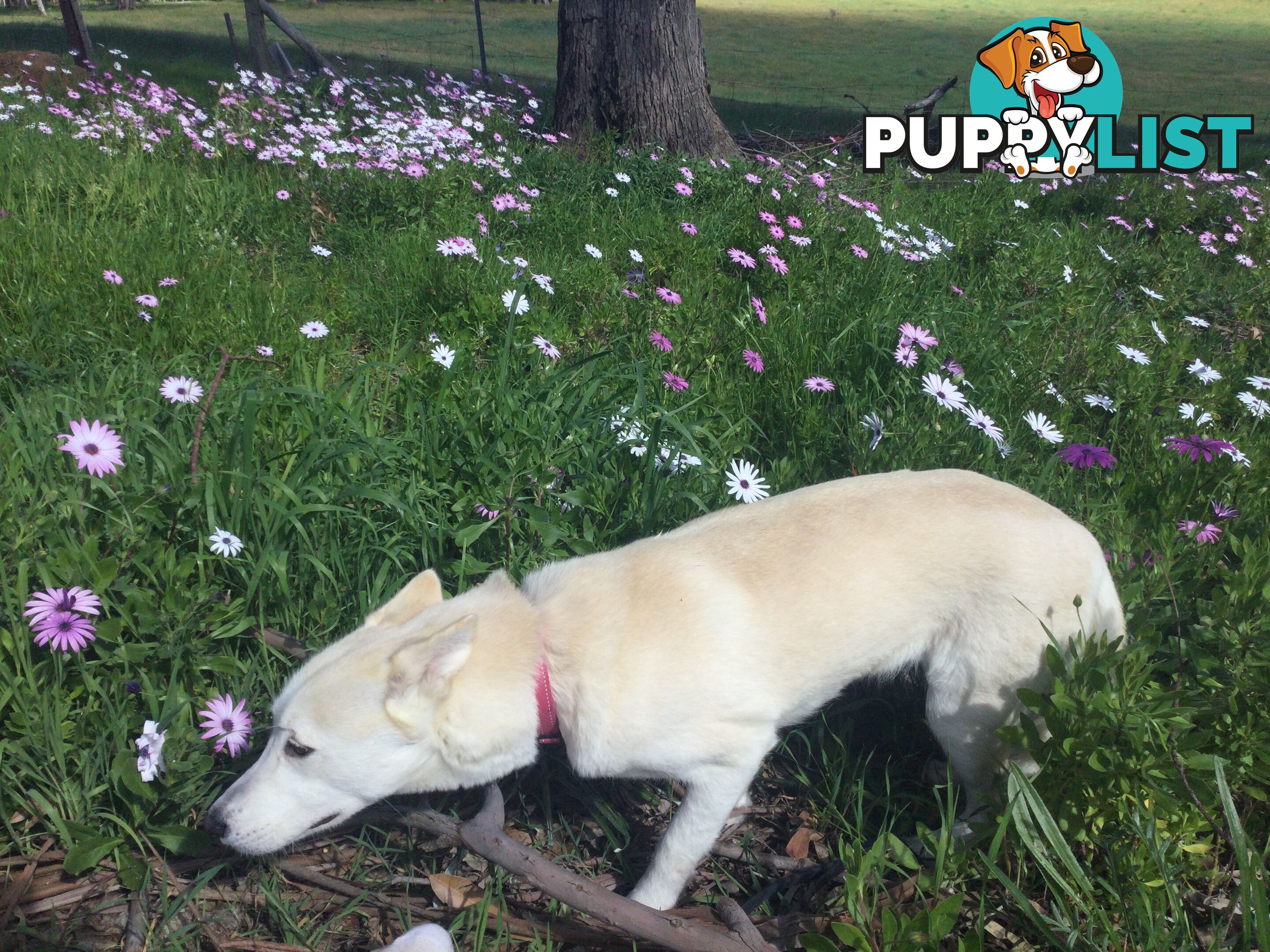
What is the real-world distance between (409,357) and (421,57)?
11.2m

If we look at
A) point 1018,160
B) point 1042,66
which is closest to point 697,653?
point 1018,160

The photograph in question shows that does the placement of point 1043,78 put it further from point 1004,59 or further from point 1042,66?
point 1004,59

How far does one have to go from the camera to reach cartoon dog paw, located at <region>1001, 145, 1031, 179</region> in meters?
7.82

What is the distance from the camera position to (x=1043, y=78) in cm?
1032

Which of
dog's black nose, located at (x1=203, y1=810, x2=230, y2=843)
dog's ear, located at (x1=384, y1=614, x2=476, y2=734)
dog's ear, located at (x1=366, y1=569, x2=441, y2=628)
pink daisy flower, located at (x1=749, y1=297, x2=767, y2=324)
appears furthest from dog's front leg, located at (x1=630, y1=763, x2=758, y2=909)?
pink daisy flower, located at (x1=749, y1=297, x2=767, y2=324)

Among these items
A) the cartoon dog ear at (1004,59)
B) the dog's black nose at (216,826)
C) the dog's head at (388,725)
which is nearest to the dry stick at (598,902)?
the dog's head at (388,725)

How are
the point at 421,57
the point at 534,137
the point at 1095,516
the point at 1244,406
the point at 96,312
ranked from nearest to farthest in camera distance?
the point at 1095,516 < the point at 96,312 < the point at 1244,406 < the point at 534,137 < the point at 421,57

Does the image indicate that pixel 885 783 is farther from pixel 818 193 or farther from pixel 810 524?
pixel 818 193

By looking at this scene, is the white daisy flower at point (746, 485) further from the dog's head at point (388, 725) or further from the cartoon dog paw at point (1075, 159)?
the cartoon dog paw at point (1075, 159)

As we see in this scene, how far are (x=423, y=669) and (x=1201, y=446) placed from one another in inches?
107

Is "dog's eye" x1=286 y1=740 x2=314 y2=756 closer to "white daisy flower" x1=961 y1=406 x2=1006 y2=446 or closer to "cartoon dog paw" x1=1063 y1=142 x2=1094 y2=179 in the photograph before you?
"white daisy flower" x1=961 y1=406 x2=1006 y2=446

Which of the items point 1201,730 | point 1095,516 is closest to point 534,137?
point 1095,516

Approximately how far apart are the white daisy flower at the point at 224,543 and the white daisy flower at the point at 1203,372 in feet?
13.5

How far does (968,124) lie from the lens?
8.90 metres
